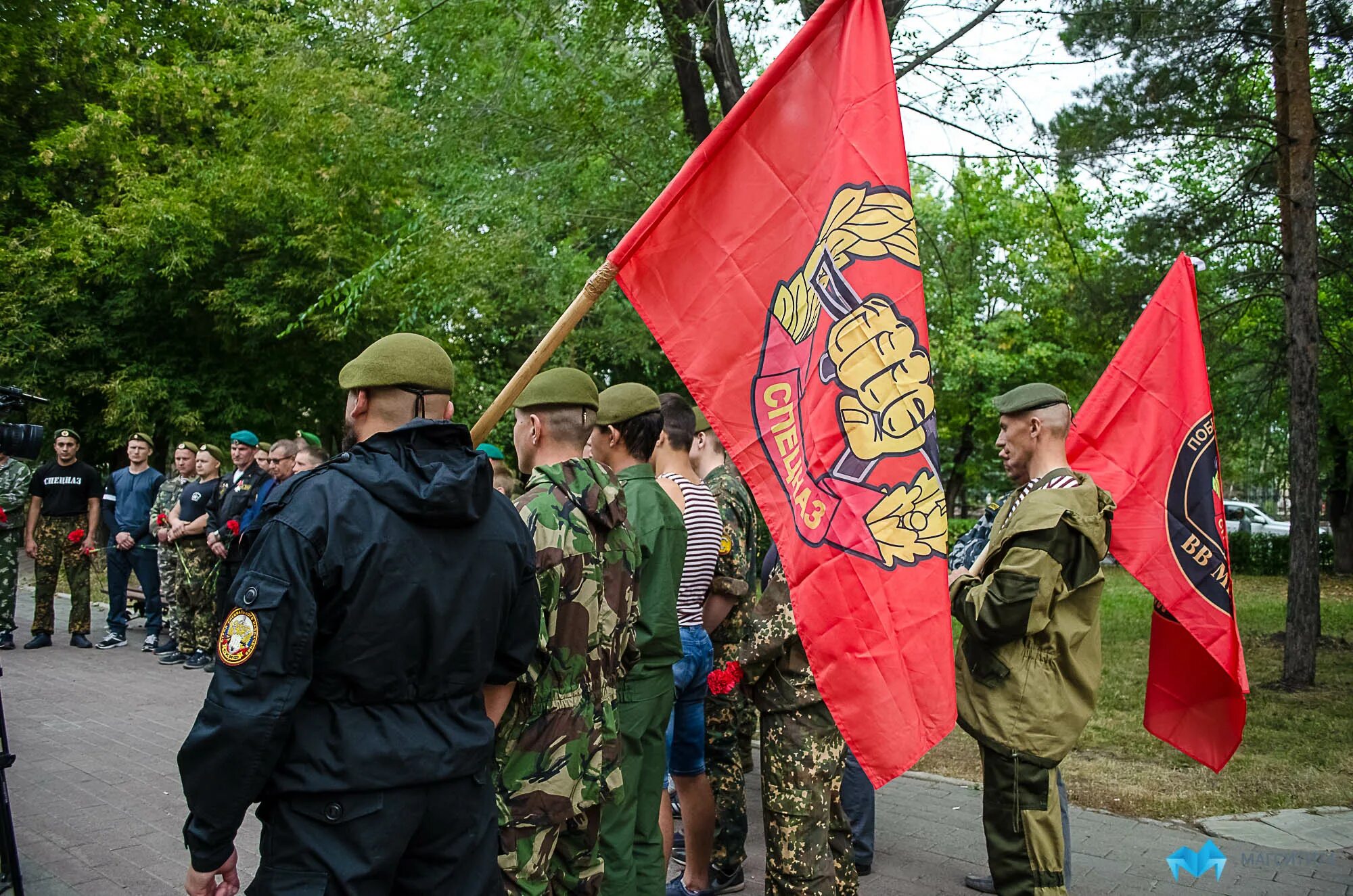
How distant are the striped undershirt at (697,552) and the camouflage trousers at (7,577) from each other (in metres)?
8.87

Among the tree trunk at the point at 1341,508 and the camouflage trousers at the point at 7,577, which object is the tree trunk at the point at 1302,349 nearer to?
the camouflage trousers at the point at 7,577

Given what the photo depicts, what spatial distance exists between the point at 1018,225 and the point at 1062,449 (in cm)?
3200

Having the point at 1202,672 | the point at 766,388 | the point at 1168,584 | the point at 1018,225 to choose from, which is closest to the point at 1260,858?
the point at 1202,672

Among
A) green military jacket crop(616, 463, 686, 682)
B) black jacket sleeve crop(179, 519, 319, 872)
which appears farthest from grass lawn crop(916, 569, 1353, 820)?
black jacket sleeve crop(179, 519, 319, 872)

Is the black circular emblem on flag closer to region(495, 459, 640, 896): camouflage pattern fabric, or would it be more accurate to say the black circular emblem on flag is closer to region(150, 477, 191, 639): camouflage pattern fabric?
region(495, 459, 640, 896): camouflage pattern fabric

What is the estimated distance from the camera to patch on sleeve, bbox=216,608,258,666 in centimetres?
237

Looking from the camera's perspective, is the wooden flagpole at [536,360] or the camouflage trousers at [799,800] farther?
the camouflage trousers at [799,800]

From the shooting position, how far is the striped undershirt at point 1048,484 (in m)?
4.15

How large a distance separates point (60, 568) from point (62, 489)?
0.87m

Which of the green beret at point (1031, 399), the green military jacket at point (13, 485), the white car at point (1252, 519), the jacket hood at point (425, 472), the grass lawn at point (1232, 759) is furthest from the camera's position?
the white car at point (1252, 519)

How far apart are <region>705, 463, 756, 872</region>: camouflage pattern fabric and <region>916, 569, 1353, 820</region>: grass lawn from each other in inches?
103

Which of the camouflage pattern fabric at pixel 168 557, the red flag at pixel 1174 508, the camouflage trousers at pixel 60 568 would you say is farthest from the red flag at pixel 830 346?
the camouflage trousers at pixel 60 568

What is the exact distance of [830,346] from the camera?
323 cm

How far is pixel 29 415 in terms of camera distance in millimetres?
19188
